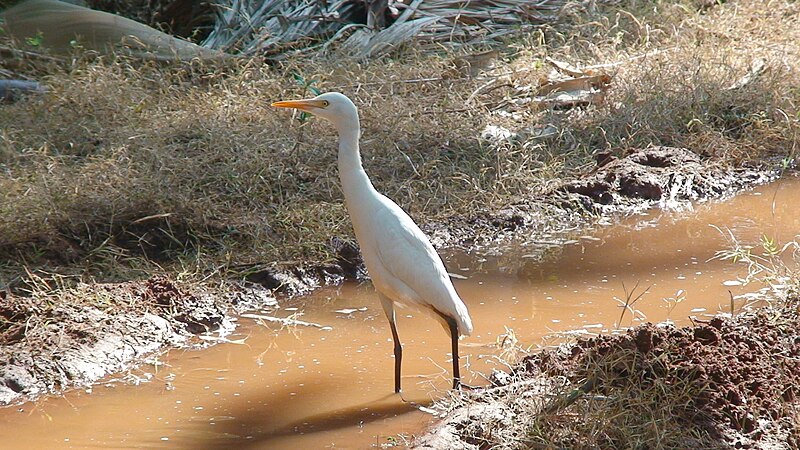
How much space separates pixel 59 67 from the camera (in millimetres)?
8852

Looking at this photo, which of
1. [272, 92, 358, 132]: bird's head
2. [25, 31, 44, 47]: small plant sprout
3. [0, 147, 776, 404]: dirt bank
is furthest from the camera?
[25, 31, 44, 47]: small plant sprout

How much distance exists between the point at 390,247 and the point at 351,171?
38 cm

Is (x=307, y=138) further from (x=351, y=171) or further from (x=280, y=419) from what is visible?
(x=280, y=419)

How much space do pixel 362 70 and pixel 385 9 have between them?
149cm

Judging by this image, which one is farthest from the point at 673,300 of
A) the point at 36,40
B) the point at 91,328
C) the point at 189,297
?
the point at 36,40

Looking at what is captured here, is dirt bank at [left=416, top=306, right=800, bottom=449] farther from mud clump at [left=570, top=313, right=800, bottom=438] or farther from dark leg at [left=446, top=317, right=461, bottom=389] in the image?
dark leg at [left=446, top=317, right=461, bottom=389]

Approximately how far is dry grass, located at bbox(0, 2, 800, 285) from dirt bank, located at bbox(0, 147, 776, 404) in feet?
0.59

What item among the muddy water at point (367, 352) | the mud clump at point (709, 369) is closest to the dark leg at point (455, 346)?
the muddy water at point (367, 352)

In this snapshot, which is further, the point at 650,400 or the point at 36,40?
the point at 36,40

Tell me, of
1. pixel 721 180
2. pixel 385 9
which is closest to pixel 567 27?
pixel 385 9

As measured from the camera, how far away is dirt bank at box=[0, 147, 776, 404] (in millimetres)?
4902

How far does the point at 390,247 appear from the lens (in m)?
4.66

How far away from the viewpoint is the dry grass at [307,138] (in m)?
6.35

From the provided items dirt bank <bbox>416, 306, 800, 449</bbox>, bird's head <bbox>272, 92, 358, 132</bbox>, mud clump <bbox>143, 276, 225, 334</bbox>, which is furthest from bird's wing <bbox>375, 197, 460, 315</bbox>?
mud clump <bbox>143, 276, 225, 334</bbox>
